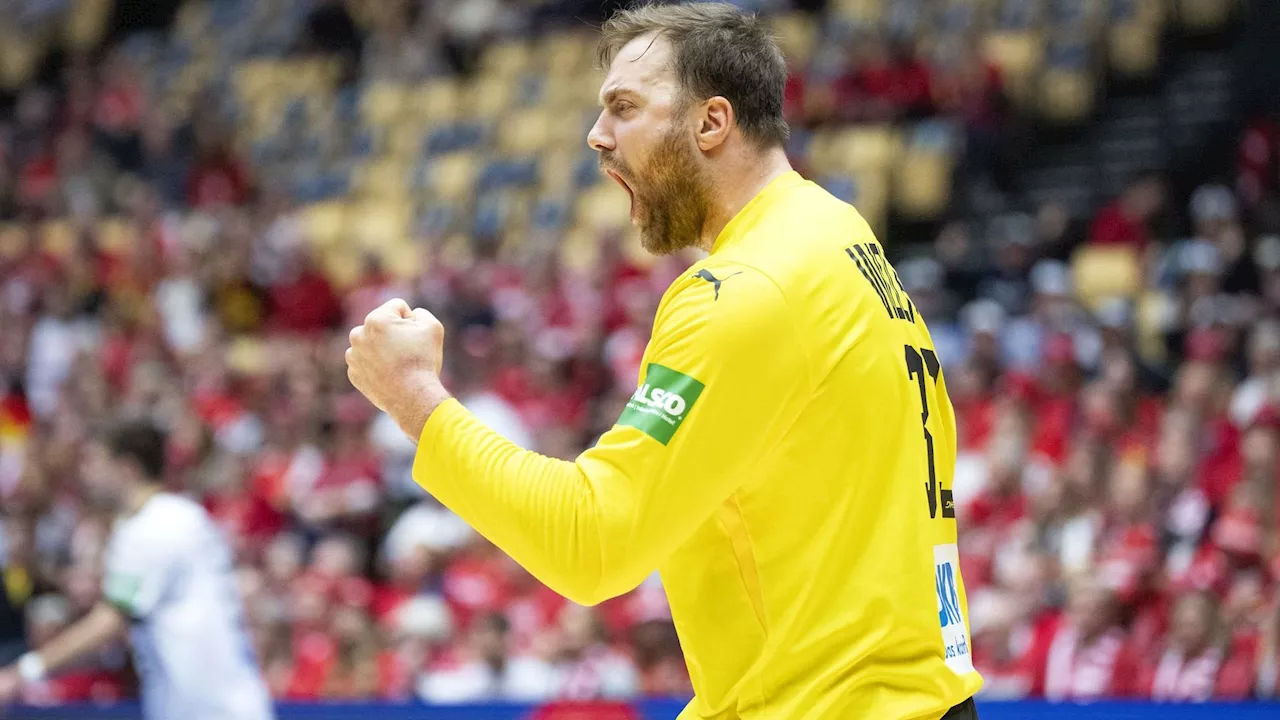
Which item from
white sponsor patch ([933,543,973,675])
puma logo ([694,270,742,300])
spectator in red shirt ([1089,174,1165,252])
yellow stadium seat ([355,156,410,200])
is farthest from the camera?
yellow stadium seat ([355,156,410,200])

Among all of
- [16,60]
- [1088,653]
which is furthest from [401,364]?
[16,60]

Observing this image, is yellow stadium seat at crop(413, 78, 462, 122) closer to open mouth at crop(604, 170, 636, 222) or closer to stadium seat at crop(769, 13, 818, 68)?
stadium seat at crop(769, 13, 818, 68)

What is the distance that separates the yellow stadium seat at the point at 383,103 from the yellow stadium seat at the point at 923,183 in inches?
231

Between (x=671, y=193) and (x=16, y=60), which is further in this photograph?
(x=16, y=60)

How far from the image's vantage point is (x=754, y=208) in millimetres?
2705

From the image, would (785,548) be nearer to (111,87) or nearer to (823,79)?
(823,79)

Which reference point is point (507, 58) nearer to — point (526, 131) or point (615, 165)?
point (526, 131)

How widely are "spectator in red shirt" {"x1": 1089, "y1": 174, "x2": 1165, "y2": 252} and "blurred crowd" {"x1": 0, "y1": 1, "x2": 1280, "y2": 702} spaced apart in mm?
27

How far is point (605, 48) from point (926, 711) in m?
→ 1.28

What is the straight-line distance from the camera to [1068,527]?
8203 millimetres

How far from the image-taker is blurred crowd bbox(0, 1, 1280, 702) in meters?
7.85

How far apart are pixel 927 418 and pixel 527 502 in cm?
74

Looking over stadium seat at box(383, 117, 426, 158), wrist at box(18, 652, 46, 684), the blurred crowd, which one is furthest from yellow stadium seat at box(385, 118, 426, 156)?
wrist at box(18, 652, 46, 684)

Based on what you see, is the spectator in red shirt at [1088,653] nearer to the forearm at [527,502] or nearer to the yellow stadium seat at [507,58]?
the forearm at [527,502]
